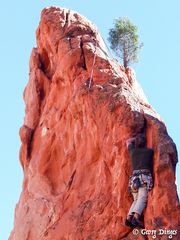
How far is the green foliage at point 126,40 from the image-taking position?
3616 cm

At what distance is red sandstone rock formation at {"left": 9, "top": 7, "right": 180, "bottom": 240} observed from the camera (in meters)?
26.7

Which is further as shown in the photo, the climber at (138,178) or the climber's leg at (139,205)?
the climber at (138,178)

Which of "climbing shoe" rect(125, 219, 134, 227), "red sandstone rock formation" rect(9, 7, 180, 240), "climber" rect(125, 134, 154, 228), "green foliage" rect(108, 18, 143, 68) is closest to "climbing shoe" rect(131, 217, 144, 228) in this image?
"climber" rect(125, 134, 154, 228)

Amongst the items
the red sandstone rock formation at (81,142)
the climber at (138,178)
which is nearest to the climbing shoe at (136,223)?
the climber at (138,178)

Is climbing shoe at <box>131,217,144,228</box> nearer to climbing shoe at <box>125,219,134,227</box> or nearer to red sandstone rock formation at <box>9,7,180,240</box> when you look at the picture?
climbing shoe at <box>125,219,134,227</box>

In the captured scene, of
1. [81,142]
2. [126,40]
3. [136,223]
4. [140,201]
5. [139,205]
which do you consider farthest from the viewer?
[126,40]

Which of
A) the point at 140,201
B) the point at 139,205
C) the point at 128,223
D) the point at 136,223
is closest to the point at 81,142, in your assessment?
the point at 140,201

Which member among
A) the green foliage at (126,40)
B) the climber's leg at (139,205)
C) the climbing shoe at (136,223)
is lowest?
the climbing shoe at (136,223)

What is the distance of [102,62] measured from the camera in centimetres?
3139

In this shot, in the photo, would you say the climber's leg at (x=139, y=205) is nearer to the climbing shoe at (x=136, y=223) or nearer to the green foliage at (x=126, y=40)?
the climbing shoe at (x=136, y=223)

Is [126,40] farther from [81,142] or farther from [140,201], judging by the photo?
[140,201]

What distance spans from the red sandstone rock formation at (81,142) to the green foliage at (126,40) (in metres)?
2.03

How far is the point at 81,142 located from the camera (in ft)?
102

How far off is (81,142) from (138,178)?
17.8ft
